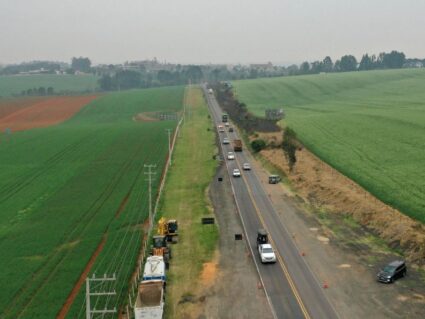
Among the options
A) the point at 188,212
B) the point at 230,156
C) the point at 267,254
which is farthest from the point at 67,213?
the point at 230,156

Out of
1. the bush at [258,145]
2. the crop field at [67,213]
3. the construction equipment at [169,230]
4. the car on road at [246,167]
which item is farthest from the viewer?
the bush at [258,145]

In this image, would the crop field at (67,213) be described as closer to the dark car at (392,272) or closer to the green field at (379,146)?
the dark car at (392,272)

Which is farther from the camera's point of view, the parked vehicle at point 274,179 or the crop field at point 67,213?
the parked vehicle at point 274,179

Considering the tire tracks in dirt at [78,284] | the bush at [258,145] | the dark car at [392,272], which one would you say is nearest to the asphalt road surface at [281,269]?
the dark car at [392,272]

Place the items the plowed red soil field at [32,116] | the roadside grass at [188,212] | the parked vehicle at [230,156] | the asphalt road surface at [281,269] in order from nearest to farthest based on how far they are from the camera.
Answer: the asphalt road surface at [281,269] < the roadside grass at [188,212] < the parked vehicle at [230,156] < the plowed red soil field at [32,116]

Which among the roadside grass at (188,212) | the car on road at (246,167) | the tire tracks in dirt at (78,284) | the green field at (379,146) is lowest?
the tire tracks in dirt at (78,284)

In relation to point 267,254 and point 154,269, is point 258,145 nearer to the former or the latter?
point 267,254

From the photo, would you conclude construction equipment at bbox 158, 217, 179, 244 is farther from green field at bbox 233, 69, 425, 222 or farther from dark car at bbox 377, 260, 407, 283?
green field at bbox 233, 69, 425, 222

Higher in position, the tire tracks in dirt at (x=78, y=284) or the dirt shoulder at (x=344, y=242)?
the dirt shoulder at (x=344, y=242)
